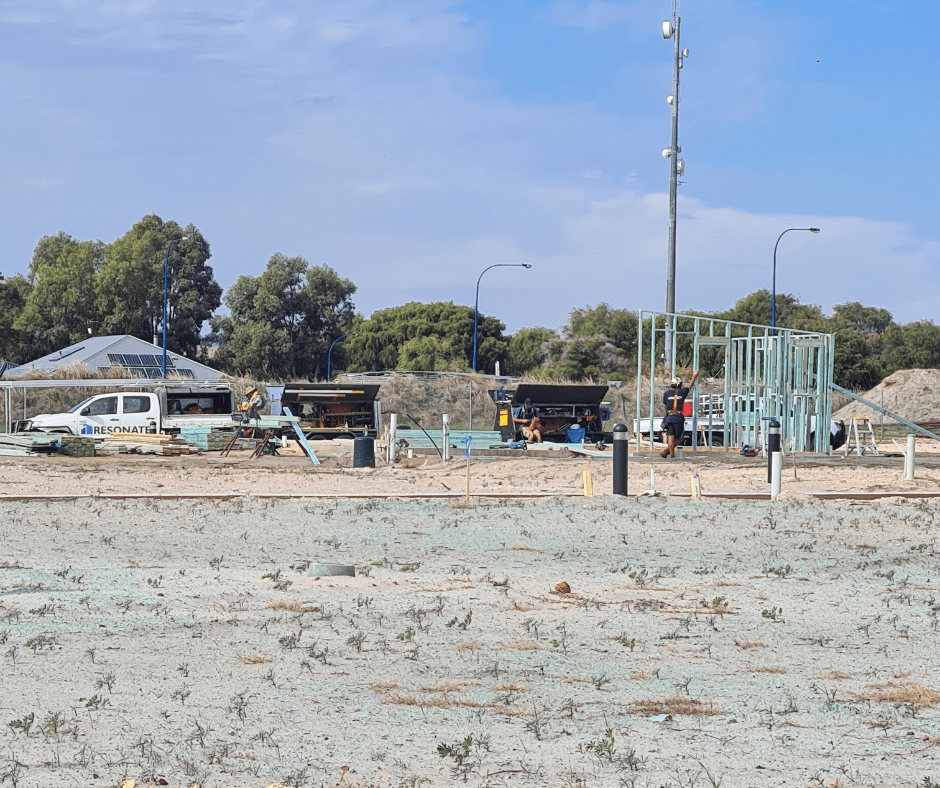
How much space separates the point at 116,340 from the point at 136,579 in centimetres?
5842

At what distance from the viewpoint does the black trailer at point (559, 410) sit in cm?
3108

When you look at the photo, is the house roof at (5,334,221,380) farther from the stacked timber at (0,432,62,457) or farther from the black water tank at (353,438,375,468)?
the black water tank at (353,438,375,468)

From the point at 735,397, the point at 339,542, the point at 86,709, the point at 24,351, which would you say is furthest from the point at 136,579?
the point at 24,351

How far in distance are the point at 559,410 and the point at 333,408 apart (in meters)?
5.82

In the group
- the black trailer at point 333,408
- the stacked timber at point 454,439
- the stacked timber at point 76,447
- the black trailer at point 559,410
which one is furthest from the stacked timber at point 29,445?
the black trailer at point 559,410

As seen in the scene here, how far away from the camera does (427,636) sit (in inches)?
335

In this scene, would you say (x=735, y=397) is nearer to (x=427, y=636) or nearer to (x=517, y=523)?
(x=517, y=523)

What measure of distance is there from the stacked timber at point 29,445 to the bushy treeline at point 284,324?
45201 millimetres

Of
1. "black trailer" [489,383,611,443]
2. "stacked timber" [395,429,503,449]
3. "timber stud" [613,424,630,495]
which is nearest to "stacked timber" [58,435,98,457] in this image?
"stacked timber" [395,429,503,449]

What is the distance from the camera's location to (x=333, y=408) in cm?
3216

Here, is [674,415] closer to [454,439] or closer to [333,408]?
[454,439]

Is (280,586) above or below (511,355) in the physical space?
below

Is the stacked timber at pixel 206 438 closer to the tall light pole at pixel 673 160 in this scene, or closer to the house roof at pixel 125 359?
the tall light pole at pixel 673 160

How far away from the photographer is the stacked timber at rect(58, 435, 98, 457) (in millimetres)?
27938
